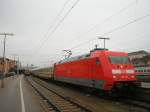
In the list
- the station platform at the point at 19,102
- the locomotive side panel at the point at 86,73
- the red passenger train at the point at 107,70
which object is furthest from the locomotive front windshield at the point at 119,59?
the station platform at the point at 19,102

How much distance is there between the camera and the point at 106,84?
520 inches

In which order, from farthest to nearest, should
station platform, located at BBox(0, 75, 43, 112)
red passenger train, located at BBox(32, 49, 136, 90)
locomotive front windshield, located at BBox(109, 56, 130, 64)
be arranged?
locomotive front windshield, located at BBox(109, 56, 130, 64) < red passenger train, located at BBox(32, 49, 136, 90) < station platform, located at BBox(0, 75, 43, 112)

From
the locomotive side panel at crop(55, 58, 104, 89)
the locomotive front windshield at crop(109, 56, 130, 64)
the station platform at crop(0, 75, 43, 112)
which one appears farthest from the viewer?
the locomotive front windshield at crop(109, 56, 130, 64)

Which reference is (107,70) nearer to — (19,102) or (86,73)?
(86,73)

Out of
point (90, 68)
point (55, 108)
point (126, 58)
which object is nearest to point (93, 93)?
point (90, 68)

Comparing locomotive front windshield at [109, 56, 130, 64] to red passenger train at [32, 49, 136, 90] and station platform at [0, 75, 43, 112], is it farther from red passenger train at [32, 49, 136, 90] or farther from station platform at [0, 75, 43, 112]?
station platform at [0, 75, 43, 112]

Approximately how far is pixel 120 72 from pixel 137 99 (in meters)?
1.84

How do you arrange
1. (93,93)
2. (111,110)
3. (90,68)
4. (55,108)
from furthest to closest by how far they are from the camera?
(93,93) → (90,68) → (55,108) → (111,110)

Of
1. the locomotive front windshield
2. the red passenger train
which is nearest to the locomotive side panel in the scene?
the red passenger train

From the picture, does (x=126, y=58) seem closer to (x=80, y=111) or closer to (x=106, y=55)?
(x=106, y=55)

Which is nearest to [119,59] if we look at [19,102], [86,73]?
[86,73]

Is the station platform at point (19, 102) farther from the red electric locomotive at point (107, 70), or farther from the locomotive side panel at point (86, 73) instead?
the red electric locomotive at point (107, 70)

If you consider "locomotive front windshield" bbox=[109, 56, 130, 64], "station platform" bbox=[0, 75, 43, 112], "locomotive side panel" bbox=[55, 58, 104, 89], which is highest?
"locomotive front windshield" bbox=[109, 56, 130, 64]

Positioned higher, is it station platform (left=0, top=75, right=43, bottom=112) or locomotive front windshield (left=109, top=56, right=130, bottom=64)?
locomotive front windshield (left=109, top=56, right=130, bottom=64)
